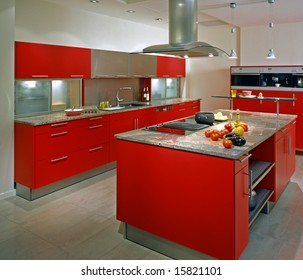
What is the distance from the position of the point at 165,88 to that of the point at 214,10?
8.30ft

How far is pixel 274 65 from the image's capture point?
6262 millimetres

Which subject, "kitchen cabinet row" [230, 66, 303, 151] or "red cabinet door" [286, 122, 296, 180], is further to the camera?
"kitchen cabinet row" [230, 66, 303, 151]

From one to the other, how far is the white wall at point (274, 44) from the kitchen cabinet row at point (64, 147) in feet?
10.6

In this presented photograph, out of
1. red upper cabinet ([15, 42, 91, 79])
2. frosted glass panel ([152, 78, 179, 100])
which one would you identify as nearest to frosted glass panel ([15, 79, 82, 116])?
red upper cabinet ([15, 42, 91, 79])

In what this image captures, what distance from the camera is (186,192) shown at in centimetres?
236

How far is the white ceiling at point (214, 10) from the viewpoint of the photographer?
14.3 feet

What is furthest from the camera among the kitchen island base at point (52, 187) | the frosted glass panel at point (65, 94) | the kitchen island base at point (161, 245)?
the frosted glass panel at point (65, 94)

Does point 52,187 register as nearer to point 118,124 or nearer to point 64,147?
point 64,147

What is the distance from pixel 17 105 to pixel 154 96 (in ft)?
11.0

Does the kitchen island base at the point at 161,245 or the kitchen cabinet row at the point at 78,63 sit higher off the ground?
the kitchen cabinet row at the point at 78,63

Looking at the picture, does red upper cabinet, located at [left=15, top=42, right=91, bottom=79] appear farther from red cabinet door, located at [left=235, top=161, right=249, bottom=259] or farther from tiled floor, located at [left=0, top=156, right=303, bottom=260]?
red cabinet door, located at [left=235, top=161, right=249, bottom=259]

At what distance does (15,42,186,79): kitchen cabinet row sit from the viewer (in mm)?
3779

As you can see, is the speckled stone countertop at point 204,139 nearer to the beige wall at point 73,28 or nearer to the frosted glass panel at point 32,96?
the frosted glass panel at point 32,96

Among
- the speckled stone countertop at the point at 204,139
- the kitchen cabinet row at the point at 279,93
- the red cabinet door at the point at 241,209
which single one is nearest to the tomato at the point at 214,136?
the speckled stone countertop at the point at 204,139
